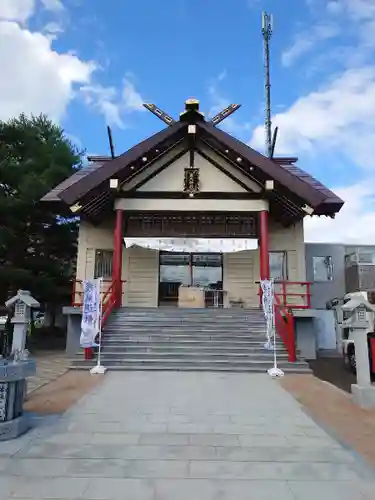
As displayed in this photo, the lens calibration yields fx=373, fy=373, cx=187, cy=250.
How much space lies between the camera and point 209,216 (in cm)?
1280

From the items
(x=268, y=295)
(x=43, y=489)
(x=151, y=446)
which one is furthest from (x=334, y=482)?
(x=268, y=295)

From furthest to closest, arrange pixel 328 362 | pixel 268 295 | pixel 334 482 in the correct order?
pixel 328 362 < pixel 268 295 < pixel 334 482

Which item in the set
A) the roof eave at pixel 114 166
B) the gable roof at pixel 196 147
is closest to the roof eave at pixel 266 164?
the gable roof at pixel 196 147

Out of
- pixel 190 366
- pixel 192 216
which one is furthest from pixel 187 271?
pixel 190 366

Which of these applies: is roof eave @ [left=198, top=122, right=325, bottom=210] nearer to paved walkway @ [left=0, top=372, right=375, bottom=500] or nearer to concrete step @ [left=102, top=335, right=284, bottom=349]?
concrete step @ [left=102, top=335, right=284, bottom=349]

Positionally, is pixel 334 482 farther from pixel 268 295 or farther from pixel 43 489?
pixel 268 295

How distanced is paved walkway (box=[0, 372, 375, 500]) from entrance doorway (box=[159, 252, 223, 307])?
8228 millimetres

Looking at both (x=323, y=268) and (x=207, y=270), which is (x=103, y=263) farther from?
(x=323, y=268)

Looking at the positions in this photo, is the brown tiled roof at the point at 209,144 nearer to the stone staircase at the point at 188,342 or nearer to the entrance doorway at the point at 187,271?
the entrance doorway at the point at 187,271

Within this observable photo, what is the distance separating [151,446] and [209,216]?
973 cm

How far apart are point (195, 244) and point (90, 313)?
513 cm

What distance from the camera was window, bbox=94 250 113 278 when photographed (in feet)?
43.6

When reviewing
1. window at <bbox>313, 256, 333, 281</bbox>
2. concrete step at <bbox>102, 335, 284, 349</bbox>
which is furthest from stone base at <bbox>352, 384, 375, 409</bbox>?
window at <bbox>313, 256, 333, 281</bbox>

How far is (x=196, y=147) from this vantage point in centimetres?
1267
